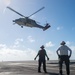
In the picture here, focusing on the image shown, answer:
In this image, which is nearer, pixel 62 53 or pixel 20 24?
pixel 62 53

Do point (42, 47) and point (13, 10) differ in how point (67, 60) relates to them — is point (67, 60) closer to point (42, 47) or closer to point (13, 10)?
point (42, 47)

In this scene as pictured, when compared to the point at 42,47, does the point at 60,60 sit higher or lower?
lower

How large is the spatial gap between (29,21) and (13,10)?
23.0 feet

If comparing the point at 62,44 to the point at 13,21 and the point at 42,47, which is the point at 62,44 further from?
the point at 13,21

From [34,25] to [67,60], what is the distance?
41.8 metres

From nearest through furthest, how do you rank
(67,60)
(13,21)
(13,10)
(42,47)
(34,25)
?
(67,60) → (42,47) → (13,21) → (34,25) → (13,10)

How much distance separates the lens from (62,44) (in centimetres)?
1320

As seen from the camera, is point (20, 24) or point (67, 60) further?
point (20, 24)

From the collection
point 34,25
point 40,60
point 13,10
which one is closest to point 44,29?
point 34,25

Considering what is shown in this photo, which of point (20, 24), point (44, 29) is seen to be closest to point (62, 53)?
point (20, 24)

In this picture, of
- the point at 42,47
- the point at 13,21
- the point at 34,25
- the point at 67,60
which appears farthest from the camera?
the point at 34,25

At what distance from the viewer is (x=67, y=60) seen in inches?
508

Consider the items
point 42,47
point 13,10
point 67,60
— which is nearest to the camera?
point 67,60

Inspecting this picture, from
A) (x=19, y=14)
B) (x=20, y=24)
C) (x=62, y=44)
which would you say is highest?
(x=19, y=14)
